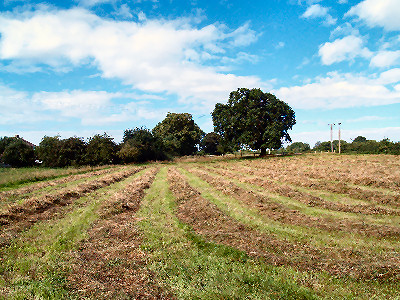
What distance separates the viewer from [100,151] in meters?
48.6

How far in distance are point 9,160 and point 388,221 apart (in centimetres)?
6360

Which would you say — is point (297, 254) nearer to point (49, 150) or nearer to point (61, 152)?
point (61, 152)

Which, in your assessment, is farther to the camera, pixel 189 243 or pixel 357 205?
pixel 357 205

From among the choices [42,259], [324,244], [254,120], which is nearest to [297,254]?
[324,244]

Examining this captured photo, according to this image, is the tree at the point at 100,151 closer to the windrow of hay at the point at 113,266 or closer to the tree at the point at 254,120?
the tree at the point at 254,120

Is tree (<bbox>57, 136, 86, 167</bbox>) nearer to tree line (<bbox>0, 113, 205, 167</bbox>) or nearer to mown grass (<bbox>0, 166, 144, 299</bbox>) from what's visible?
tree line (<bbox>0, 113, 205, 167</bbox>)

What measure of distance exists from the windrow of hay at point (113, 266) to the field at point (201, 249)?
24mm

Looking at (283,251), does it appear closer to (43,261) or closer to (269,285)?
(269,285)

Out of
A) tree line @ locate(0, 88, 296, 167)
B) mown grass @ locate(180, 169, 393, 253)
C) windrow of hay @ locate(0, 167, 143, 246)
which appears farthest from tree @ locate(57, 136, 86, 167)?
mown grass @ locate(180, 169, 393, 253)

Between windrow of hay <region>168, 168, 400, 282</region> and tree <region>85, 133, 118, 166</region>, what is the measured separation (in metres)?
42.7

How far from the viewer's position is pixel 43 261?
249 inches

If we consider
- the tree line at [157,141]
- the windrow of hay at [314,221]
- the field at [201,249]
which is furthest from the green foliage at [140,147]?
the windrow of hay at [314,221]

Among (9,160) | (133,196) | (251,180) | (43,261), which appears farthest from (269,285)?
(9,160)

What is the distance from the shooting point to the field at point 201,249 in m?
4.95
